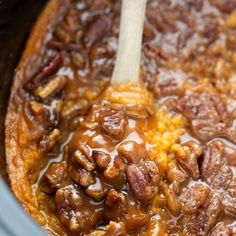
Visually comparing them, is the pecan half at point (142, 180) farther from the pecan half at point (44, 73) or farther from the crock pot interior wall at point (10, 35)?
the pecan half at point (44, 73)

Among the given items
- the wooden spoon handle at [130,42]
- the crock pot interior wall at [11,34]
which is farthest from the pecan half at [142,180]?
the crock pot interior wall at [11,34]

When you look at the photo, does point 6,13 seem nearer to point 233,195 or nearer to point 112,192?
point 112,192

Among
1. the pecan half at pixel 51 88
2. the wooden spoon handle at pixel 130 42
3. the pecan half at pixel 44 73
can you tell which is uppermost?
the wooden spoon handle at pixel 130 42

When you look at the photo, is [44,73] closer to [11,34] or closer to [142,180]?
[11,34]

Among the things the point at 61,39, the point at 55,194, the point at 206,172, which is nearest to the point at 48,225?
the point at 55,194

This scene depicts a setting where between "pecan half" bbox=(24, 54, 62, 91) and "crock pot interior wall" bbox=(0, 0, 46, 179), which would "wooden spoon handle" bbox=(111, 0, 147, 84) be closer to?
"pecan half" bbox=(24, 54, 62, 91)

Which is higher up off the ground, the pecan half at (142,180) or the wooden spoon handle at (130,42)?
the wooden spoon handle at (130,42)

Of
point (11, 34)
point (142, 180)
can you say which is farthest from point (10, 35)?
point (142, 180)

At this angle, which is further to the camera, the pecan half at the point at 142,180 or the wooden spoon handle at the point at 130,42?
the wooden spoon handle at the point at 130,42
